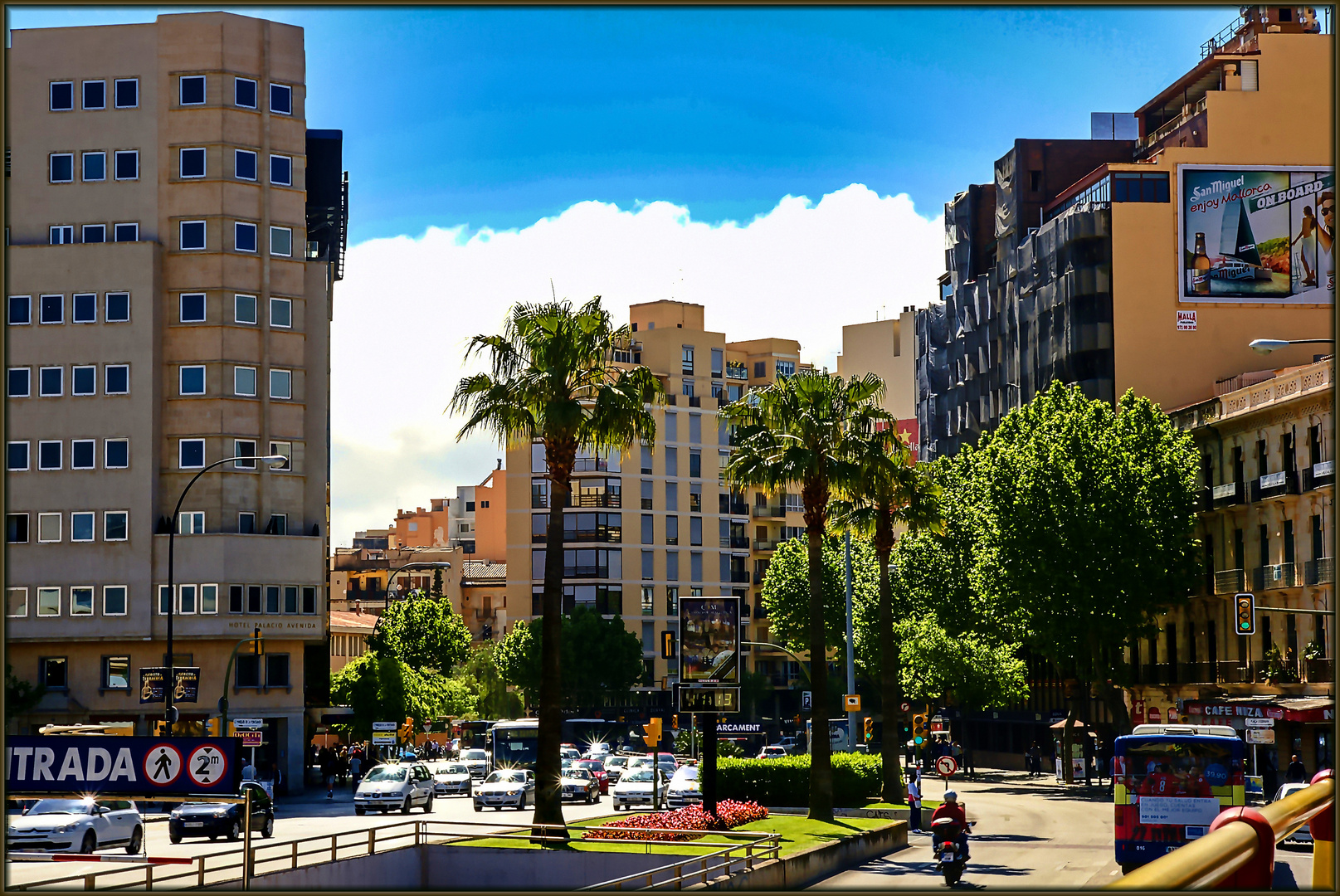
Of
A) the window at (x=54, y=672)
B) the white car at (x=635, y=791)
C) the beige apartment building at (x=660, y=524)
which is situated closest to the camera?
the white car at (x=635, y=791)

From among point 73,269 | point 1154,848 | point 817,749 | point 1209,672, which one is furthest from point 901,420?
point 1154,848

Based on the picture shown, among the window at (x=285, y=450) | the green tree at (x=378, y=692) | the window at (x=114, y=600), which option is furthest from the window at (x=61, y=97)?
the green tree at (x=378, y=692)

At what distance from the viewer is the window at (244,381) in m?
76.3

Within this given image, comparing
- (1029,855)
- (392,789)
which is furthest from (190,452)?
(1029,855)

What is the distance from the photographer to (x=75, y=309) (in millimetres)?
75312

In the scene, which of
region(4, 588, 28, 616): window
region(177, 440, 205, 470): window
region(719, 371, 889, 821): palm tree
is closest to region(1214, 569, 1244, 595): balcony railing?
region(719, 371, 889, 821): palm tree

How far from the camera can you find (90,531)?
74625 millimetres

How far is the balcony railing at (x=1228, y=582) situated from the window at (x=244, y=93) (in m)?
52.3

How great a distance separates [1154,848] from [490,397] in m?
18.1

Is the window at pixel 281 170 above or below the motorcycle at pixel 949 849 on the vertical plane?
above

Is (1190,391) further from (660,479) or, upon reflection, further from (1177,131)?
(660,479)

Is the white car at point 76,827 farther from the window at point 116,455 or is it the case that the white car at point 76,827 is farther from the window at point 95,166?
the window at point 95,166

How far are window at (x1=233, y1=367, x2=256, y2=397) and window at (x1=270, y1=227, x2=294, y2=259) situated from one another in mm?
6137

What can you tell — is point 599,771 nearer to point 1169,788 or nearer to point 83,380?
point 83,380
